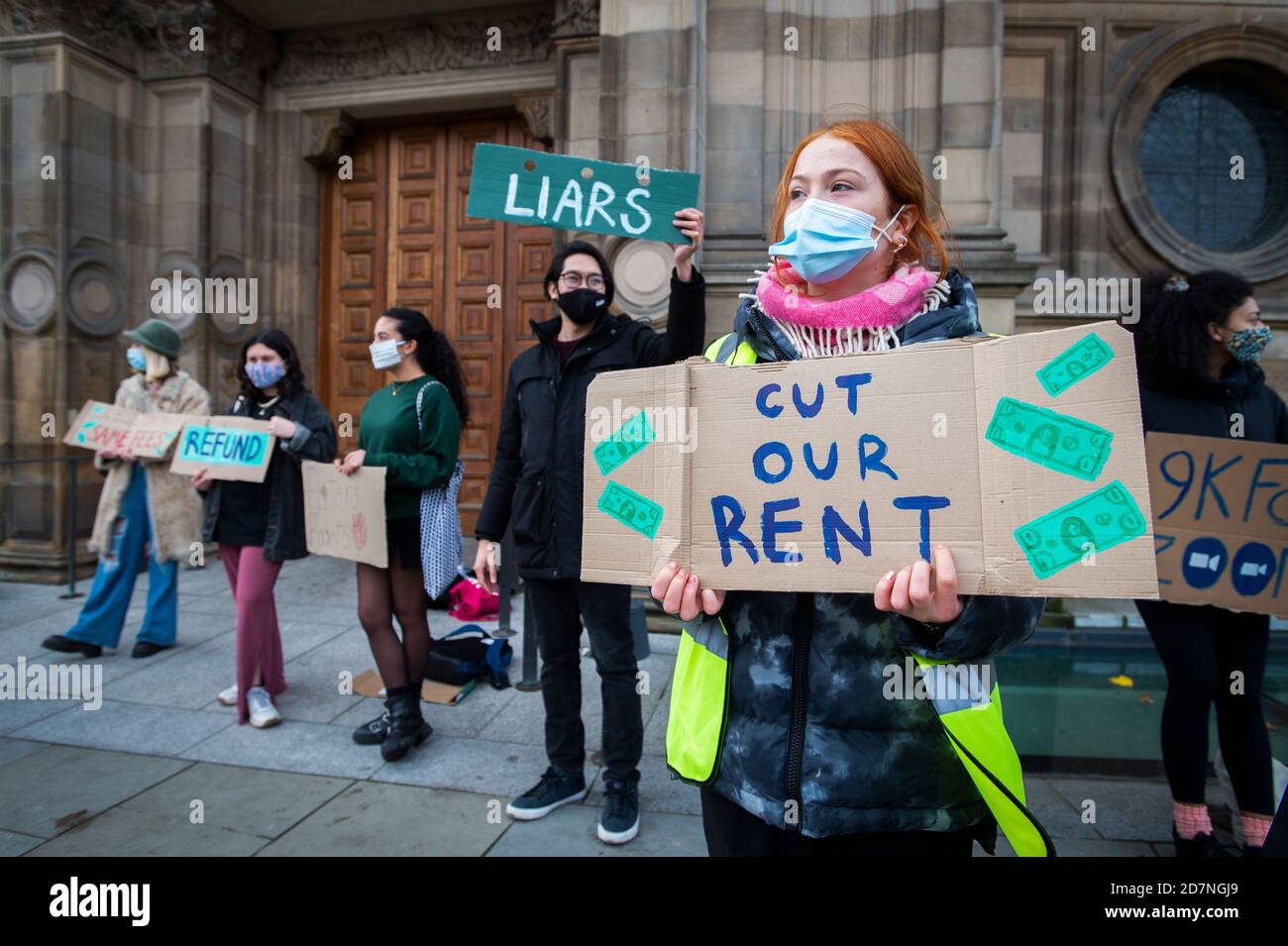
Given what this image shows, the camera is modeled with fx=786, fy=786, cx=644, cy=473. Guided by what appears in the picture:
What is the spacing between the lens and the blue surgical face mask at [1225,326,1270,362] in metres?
2.89

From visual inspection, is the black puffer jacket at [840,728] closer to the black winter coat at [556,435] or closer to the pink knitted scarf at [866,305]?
the pink knitted scarf at [866,305]

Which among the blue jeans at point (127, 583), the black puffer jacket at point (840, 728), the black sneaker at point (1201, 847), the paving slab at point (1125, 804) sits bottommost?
the paving slab at point (1125, 804)

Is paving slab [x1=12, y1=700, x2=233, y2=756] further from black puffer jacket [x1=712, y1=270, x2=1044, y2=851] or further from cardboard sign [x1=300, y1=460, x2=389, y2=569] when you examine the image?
black puffer jacket [x1=712, y1=270, x2=1044, y2=851]

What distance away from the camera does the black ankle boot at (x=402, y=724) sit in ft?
12.3

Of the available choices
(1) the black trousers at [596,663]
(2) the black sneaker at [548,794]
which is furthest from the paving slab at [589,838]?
(1) the black trousers at [596,663]

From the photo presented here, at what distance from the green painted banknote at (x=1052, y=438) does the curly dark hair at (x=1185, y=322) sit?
7.20ft

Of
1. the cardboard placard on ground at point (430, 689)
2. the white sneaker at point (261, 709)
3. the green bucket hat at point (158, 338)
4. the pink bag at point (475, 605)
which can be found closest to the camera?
the white sneaker at point (261, 709)

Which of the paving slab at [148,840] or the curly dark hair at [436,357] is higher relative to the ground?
the curly dark hair at [436,357]

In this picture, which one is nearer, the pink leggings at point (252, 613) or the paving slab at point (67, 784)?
the paving slab at point (67, 784)

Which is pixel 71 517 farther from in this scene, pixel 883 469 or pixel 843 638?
pixel 883 469

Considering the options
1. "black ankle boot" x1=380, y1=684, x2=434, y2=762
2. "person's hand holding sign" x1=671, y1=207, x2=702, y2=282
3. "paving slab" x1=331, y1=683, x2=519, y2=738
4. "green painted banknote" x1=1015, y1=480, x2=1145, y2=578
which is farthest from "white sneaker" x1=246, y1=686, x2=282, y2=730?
"green painted banknote" x1=1015, y1=480, x2=1145, y2=578

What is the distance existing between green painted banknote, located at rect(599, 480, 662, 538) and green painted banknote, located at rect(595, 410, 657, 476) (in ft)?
0.14

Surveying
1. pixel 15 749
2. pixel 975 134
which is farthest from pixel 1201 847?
pixel 15 749
